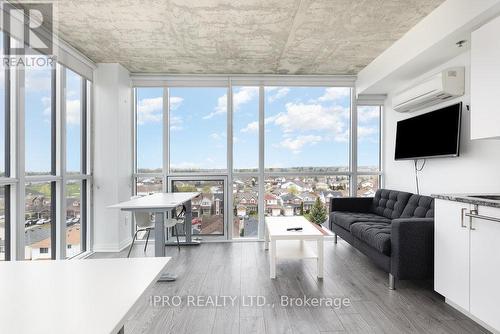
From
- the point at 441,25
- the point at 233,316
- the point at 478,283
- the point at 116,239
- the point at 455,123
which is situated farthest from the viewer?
the point at 116,239

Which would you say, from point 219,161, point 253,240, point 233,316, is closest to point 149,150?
point 219,161

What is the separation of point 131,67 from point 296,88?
2.63 m

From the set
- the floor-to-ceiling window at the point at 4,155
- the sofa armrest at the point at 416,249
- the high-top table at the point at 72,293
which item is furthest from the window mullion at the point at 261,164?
the high-top table at the point at 72,293

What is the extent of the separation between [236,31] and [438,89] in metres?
2.26

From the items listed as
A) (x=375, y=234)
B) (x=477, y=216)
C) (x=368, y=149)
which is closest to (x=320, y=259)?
(x=375, y=234)

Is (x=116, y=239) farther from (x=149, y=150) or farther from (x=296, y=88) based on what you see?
(x=296, y=88)

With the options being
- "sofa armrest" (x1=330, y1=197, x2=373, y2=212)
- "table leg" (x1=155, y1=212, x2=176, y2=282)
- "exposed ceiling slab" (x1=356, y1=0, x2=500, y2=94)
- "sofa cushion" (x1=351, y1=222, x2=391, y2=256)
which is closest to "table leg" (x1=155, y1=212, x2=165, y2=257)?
"table leg" (x1=155, y1=212, x2=176, y2=282)

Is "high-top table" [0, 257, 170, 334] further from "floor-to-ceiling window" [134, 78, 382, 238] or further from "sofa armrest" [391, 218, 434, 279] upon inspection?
"floor-to-ceiling window" [134, 78, 382, 238]

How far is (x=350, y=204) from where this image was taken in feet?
14.2

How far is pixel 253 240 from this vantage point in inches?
181

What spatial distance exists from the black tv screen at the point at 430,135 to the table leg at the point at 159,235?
124 inches

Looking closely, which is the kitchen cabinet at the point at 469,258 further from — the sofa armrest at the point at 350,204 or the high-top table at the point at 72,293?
the high-top table at the point at 72,293

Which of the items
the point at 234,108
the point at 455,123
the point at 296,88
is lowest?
the point at 455,123

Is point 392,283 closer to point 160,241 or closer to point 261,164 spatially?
point 160,241
